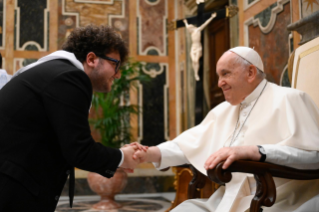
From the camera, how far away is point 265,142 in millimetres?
2475

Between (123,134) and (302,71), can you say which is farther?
(123,134)

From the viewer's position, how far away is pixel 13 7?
6453 mm

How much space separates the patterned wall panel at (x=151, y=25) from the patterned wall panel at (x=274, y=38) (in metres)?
3.31

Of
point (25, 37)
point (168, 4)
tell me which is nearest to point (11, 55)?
point (25, 37)

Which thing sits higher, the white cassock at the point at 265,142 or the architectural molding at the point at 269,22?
the architectural molding at the point at 269,22

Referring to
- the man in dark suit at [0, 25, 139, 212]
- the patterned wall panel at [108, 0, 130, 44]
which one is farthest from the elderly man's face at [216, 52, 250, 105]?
the patterned wall panel at [108, 0, 130, 44]

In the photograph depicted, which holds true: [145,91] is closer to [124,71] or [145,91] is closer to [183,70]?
[183,70]

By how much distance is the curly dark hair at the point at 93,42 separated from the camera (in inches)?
85.7

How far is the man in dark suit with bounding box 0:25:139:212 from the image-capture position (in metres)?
1.74

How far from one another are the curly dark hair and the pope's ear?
25mm

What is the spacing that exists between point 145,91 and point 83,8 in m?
2.05

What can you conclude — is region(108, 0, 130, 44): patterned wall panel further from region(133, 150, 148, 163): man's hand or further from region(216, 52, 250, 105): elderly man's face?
region(133, 150, 148, 163): man's hand

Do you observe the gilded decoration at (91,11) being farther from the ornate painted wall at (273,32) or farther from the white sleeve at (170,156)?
the white sleeve at (170,156)

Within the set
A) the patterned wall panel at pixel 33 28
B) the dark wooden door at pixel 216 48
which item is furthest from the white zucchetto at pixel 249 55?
the patterned wall panel at pixel 33 28
